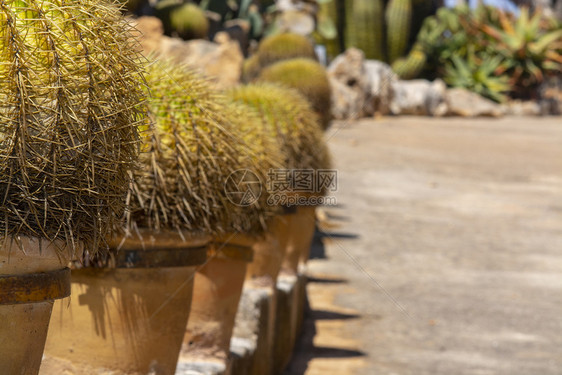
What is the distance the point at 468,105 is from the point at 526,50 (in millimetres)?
3338

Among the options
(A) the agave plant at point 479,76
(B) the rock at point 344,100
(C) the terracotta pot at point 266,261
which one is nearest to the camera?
(C) the terracotta pot at point 266,261

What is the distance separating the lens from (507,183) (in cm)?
1538

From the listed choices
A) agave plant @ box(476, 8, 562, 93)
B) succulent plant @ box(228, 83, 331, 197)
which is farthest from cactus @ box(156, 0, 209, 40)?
agave plant @ box(476, 8, 562, 93)

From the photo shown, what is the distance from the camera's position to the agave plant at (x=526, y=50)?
90.0 ft

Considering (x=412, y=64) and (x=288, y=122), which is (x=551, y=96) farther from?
(x=288, y=122)

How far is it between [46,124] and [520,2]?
4230 centimetres

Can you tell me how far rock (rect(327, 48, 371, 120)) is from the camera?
21.3m

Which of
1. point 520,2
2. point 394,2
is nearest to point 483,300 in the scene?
point 394,2

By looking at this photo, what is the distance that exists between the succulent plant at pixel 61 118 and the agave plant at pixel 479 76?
86.3 ft

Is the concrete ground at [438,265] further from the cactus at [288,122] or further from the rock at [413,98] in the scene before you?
the rock at [413,98]

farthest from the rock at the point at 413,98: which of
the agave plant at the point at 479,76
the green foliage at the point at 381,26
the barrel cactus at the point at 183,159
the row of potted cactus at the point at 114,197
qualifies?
the barrel cactus at the point at 183,159

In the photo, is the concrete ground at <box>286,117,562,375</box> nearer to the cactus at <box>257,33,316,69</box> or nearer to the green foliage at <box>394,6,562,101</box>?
the cactus at <box>257,33,316,69</box>

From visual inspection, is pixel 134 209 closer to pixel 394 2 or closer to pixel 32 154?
pixel 32 154

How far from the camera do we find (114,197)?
72.2 inches
